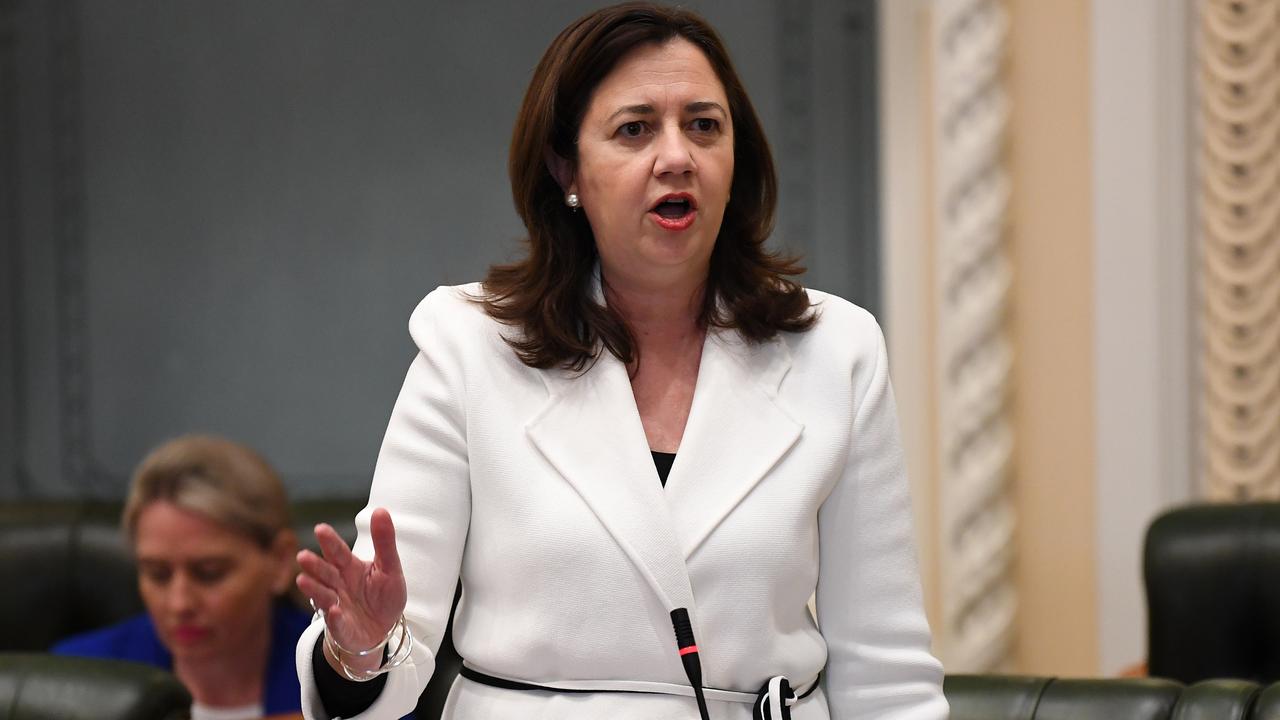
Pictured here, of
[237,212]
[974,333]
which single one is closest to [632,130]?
[974,333]

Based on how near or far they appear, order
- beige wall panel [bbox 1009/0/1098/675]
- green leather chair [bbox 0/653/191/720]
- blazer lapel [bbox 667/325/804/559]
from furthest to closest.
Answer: beige wall panel [bbox 1009/0/1098/675] < green leather chair [bbox 0/653/191/720] < blazer lapel [bbox 667/325/804/559]

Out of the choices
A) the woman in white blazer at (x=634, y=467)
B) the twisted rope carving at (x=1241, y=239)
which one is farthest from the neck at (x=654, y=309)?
the twisted rope carving at (x=1241, y=239)

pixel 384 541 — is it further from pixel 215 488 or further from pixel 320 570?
pixel 215 488

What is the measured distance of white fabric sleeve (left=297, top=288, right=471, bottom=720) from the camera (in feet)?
5.73

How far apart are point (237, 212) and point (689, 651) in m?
3.10

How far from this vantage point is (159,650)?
129 inches

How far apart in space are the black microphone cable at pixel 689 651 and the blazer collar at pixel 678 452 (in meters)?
0.02

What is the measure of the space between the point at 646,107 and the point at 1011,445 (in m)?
2.16

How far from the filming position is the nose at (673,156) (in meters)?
1.85

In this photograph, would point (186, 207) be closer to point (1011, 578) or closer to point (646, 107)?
point (1011, 578)

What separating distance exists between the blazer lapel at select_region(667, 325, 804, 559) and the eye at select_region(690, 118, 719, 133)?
262 mm

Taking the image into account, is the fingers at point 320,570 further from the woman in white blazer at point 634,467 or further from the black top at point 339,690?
the black top at point 339,690

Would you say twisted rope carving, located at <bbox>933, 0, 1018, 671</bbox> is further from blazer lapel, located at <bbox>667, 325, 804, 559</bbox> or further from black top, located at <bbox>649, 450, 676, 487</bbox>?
black top, located at <bbox>649, 450, 676, 487</bbox>

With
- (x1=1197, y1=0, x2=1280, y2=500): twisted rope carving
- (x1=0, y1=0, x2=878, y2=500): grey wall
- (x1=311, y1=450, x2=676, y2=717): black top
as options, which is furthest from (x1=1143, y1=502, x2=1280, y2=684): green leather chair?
(x1=0, y1=0, x2=878, y2=500): grey wall
